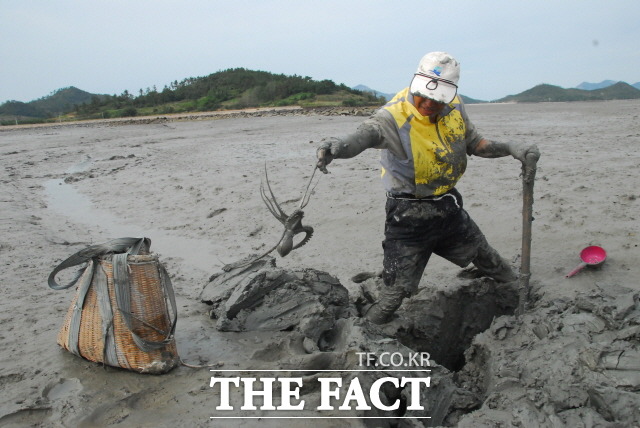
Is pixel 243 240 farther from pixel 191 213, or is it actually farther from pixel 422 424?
pixel 422 424

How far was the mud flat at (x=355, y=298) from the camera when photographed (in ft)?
8.20

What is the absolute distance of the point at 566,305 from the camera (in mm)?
3182

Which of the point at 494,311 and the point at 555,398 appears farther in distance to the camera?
the point at 494,311

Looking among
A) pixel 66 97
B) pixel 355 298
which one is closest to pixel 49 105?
pixel 66 97

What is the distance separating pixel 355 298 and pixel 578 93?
1488 inches

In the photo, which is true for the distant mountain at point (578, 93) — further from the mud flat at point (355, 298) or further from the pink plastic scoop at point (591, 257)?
the pink plastic scoop at point (591, 257)

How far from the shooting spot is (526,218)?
10.7 ft

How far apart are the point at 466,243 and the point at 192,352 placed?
6.14ft

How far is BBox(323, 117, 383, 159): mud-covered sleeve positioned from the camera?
2738 mm

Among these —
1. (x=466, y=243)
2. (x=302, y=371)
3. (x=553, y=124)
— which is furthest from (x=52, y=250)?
(x=553, y=124)

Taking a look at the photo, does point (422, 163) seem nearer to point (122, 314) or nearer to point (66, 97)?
point (122, 314)

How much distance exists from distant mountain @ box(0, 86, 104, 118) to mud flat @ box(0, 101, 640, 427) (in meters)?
46.6

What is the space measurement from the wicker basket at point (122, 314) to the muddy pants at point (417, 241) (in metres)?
1.35

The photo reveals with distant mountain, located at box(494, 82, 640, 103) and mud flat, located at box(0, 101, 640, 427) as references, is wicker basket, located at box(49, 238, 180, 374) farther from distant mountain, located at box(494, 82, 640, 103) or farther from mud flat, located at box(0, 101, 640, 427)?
distant mountain, located at box(494, 82, 640, 103)
